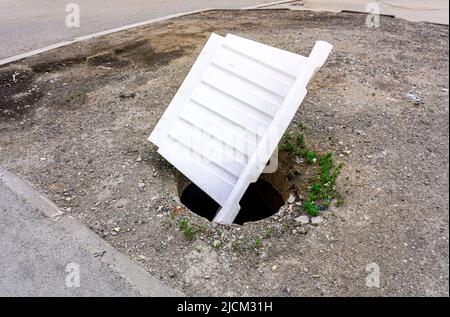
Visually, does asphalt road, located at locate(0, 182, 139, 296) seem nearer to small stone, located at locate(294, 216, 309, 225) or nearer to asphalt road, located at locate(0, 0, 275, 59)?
small stone, located at locate(294, 216, 309, 225)

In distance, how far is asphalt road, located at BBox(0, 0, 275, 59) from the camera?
810 cm

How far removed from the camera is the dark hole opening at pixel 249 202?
16.3 feet

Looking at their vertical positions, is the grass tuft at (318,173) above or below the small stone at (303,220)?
above

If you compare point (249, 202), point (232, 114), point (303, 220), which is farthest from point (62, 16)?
point (303, 220)

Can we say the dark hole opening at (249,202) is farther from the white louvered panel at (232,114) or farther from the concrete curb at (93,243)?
the concrete curb at (93,243)

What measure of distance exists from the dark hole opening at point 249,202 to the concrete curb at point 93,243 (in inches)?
52.1

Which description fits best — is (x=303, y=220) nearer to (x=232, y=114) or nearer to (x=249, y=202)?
(x=232, y=114)

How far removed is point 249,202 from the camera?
5.43 meters

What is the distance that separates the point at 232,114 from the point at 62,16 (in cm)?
708

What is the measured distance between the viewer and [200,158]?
4312 mm

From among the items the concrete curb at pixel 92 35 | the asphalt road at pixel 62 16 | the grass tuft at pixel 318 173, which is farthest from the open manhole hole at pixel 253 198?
the asphalt road at pixel 62 16

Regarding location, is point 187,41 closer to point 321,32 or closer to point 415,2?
point 321,32

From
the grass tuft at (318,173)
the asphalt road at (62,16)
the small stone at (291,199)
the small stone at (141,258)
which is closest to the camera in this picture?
the small stone at (141,258)

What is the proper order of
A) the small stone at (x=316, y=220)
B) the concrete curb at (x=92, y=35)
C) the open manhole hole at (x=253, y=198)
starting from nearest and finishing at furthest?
the small stone at (x=316, y=220)
the open manhole hole at (x=253, y=198)
the concrete curb at (x=92, y=35)
